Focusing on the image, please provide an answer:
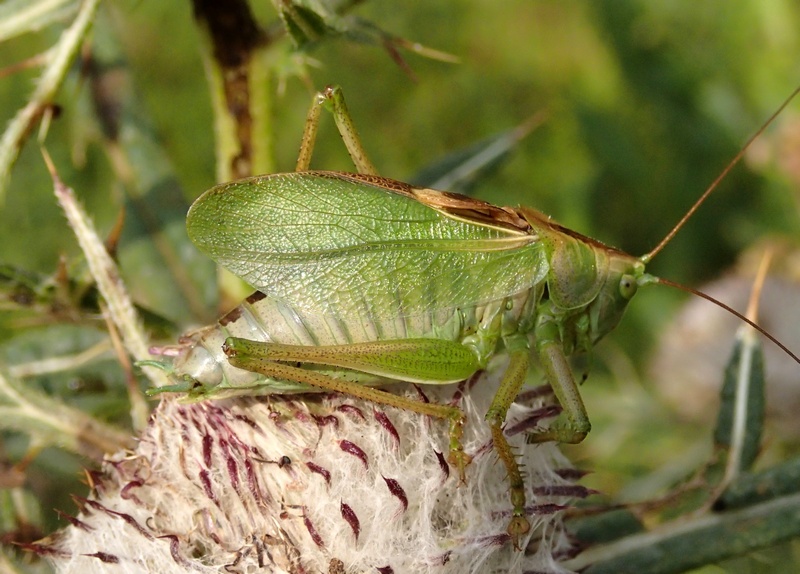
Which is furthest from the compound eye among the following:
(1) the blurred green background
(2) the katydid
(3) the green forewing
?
(1) the blurred green background

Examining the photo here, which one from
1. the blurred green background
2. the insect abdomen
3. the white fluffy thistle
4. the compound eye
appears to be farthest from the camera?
the blurred green background

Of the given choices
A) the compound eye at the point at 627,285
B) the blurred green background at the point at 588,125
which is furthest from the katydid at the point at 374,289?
the blurred green background at the point at 588,125

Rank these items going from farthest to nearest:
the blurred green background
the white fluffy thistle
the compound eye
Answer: the blurred green background, the compound eye, the white fluffy thistle

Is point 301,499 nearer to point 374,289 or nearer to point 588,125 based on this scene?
point 374,289

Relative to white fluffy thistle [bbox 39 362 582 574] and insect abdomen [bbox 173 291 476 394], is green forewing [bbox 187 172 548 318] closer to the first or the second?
insect abdomen [bbox 173 291 476 394]

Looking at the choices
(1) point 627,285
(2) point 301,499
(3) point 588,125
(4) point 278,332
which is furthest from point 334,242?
(3) point 588,125

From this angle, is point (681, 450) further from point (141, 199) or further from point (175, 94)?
point (175, 94)
